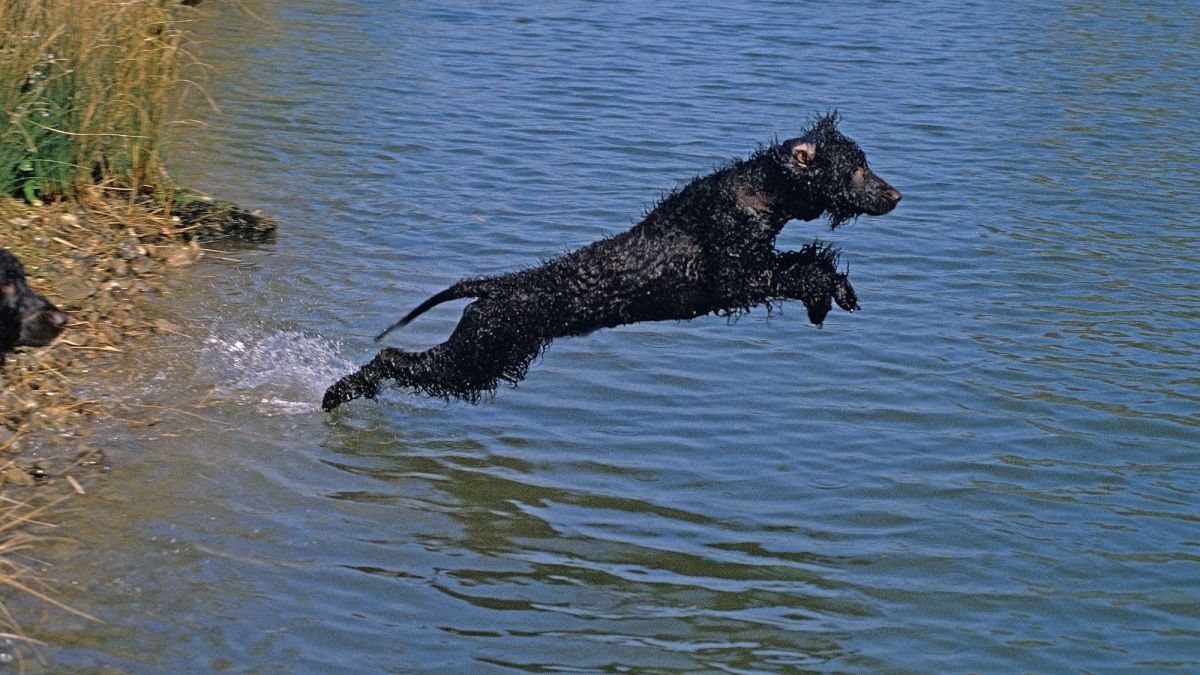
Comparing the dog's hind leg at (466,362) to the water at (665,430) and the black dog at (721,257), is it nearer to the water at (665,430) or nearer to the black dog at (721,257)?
the black dog at (721,257)

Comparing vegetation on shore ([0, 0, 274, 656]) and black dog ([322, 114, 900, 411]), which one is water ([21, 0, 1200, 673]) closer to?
vegetation on shore ([0, 0, 274, 656])

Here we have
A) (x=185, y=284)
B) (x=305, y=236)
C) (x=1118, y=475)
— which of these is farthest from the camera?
(x=305, y=236)

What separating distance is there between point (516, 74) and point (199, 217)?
5.51m

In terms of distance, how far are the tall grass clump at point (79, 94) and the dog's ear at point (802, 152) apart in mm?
3993

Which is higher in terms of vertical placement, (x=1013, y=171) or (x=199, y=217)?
(x=1013, y=171)

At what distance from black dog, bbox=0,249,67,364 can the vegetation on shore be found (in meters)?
0.35

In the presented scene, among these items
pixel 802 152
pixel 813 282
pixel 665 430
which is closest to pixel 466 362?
pixel 665 430

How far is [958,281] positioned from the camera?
794 centimetres

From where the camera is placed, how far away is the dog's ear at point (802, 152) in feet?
17.2

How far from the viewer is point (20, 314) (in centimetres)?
536

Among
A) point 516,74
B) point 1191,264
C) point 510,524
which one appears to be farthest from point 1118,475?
point 516,74

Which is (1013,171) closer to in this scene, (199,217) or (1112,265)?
(1112,265)

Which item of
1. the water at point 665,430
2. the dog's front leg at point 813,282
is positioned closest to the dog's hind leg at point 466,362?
the water at point 665,430

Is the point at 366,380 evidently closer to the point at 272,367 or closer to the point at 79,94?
the point at 272,367
